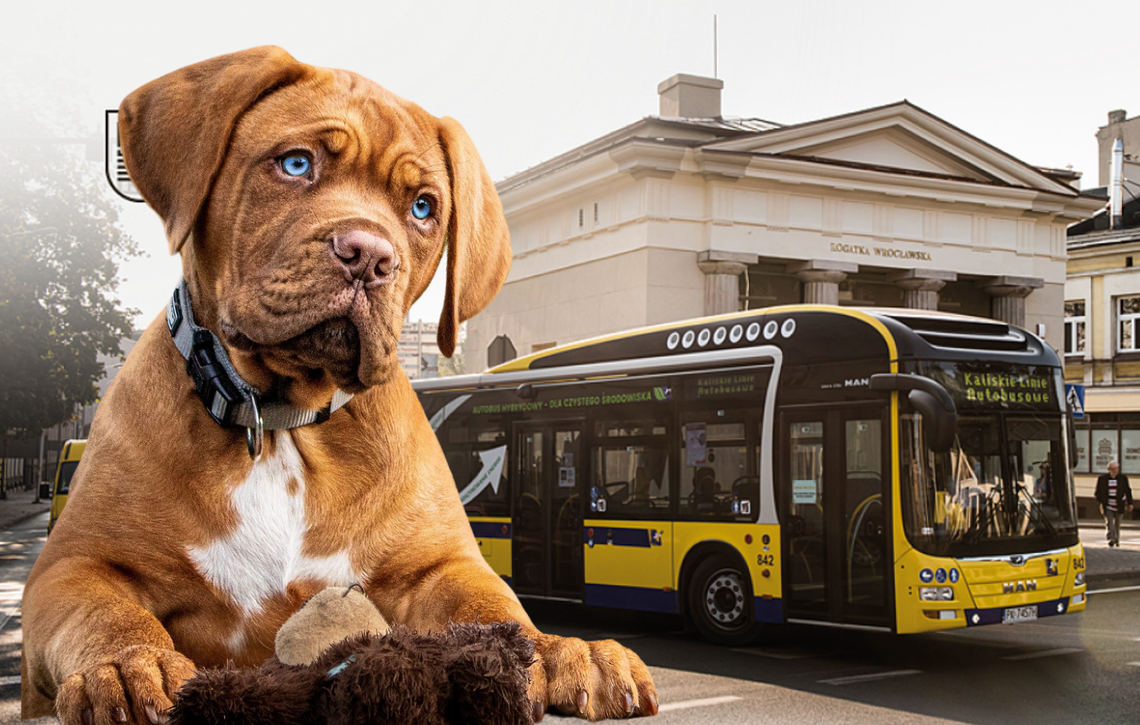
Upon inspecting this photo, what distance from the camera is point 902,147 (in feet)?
76.1

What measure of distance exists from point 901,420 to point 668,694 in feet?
10.9

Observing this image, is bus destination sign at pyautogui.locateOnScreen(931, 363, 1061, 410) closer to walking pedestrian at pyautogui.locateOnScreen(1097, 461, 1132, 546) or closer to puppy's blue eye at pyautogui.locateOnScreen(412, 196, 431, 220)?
puppy's blue eye at pyautogui.locateOnScreen(412, 196, 431, 220)

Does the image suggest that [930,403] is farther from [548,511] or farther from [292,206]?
[292,206]

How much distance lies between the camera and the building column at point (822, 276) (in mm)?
21719

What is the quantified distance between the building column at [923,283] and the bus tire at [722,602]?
44.5 ft

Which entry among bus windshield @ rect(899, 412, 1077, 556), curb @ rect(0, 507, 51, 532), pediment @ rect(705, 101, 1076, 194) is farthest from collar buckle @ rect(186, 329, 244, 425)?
curb @ rect(0, 507, 51, 532)

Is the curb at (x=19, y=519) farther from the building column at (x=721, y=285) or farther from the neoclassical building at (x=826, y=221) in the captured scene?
the building column at (x=721, y=285)

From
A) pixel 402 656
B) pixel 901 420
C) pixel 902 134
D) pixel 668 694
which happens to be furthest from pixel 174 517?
pixel 902 134

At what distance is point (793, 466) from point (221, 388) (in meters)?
9.93

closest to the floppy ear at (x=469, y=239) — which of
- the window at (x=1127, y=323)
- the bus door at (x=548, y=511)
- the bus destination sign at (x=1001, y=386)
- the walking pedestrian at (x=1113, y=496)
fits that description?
Result: the bus destination sign at (x=1001, y=386)

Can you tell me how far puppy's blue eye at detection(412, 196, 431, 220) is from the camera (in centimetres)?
90

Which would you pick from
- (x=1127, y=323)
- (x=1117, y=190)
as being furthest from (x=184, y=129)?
(x=1117, y=190)

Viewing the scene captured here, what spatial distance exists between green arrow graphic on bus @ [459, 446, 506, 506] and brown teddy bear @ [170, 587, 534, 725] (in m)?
11.9

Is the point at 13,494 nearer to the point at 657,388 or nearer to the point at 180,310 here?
the point at 657,388
